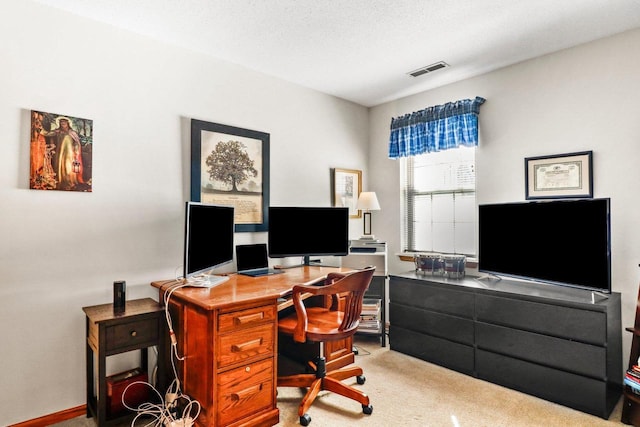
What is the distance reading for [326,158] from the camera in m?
3.80

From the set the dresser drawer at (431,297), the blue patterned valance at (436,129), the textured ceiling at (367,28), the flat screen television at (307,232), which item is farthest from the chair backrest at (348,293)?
the blue patterned valance at (436,129)

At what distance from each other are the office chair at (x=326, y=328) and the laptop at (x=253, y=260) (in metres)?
0.49

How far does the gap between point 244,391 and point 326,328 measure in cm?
61

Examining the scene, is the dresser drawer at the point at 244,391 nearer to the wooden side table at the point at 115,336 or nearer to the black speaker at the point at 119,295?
the wooden side table at the point at 115,336

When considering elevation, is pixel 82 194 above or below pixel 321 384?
above

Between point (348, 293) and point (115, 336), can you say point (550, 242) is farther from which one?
point (115, 336)

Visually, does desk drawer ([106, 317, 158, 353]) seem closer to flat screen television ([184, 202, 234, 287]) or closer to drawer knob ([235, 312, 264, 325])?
flat screen television ([184, 202, 234, 287])

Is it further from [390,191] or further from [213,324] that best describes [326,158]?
[213,324]

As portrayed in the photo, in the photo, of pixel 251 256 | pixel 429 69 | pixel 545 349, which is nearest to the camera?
pixel 545 349

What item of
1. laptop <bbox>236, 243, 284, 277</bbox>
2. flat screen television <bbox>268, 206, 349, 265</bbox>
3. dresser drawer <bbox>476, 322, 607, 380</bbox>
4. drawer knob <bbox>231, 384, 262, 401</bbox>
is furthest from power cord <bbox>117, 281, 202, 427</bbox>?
dresser drawer <bbox>476, 322, 607, 380</bbox>

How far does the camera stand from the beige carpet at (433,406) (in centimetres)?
220

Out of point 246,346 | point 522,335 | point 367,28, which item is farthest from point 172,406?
point 367,28

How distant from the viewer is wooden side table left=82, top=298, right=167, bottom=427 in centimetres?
202

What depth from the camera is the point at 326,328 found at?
2340mm
